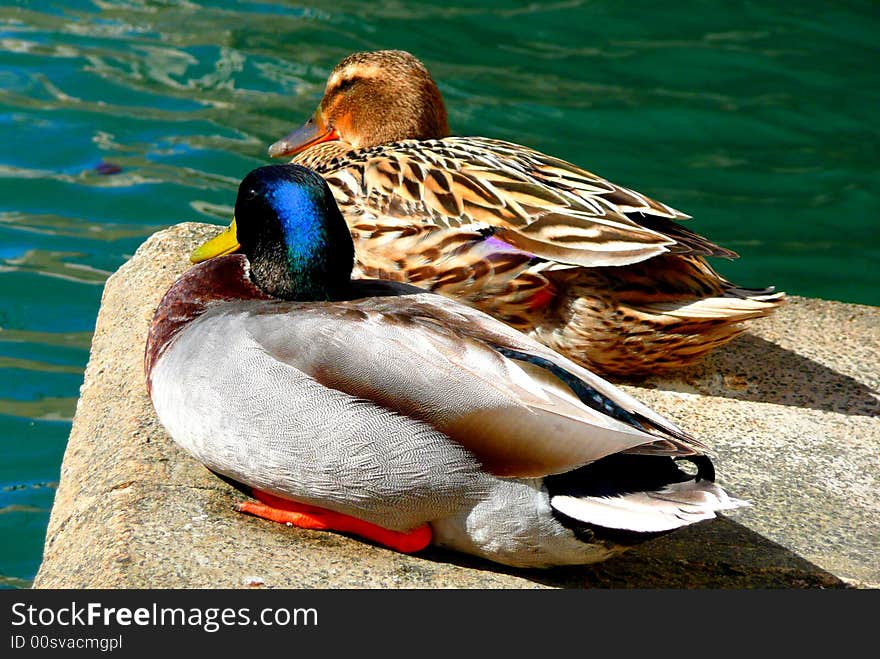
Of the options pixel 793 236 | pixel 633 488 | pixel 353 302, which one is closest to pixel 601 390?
pixel 633 488

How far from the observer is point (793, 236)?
323 inches

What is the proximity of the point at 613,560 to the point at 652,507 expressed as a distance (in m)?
0.52

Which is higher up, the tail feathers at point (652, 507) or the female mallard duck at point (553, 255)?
the female mallard duck at point (553, 255)

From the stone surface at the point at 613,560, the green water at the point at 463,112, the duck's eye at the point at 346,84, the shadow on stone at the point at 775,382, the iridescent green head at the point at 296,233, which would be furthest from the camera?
the green water at the point at 463,112

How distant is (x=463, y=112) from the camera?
9.27 metres

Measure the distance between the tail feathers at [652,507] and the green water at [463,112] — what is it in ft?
12.8

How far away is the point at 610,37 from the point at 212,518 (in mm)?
7510

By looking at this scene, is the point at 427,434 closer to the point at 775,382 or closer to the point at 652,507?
the point at 652,507

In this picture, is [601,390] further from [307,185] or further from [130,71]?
[130,71]

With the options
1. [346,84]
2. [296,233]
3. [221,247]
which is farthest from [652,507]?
[346,84]

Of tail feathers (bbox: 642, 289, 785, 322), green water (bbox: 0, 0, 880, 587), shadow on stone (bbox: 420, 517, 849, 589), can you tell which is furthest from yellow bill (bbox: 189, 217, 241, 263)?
green water (bbox: 0, 0, 880, 587)

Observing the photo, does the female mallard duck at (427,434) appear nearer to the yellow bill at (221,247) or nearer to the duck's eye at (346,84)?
the yellow bill at (221,247)

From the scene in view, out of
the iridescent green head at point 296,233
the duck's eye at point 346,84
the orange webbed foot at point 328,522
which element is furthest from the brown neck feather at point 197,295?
the duck's eye at point 346,84

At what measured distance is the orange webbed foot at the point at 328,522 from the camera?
138 inches
